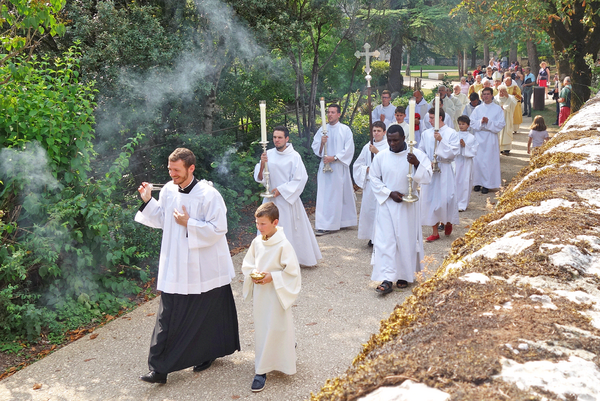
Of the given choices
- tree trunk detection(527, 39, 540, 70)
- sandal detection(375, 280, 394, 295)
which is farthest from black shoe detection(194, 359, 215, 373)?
tree trunk detection(527, 39, 540, 70)

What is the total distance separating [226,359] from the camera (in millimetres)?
5422

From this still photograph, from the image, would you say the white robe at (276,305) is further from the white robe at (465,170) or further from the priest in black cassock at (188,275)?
the white robe at (465,170)

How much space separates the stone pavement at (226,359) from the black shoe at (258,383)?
4 centimetres

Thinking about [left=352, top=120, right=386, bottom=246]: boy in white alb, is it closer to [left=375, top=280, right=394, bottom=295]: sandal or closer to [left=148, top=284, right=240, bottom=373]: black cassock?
[left=375, top=280, right=394, bottom=295]: sandal

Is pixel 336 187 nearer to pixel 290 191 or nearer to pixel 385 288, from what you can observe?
pixel 290 191

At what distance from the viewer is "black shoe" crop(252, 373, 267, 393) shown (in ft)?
15.7

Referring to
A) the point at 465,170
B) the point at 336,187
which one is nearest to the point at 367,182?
the point at 336,187

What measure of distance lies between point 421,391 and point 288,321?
10.5 ft

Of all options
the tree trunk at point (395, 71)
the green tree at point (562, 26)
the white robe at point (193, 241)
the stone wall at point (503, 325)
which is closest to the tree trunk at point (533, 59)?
the tree trunk at point (395, 71)

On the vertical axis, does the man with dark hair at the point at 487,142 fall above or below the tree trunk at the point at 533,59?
below

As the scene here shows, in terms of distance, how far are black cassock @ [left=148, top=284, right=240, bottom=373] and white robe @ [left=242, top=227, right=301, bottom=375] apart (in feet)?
1.31

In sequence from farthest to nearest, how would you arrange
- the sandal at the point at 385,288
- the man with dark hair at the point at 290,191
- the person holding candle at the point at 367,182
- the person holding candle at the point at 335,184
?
the person holding candle at the point at 335,184
the person holding candle at the point at 367,182
the man with dark hair at the point at 290,191
the sandal at the point at 385,288

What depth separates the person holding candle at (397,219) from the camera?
6.91 m

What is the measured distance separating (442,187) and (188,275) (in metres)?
A: 5.43
